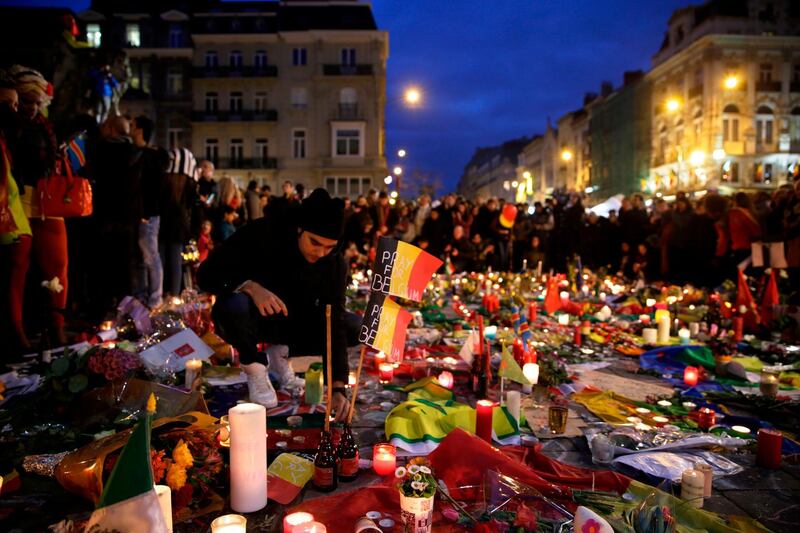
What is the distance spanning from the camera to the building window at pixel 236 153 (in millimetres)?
35781

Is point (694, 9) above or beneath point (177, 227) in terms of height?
above

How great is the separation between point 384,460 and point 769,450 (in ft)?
6.69

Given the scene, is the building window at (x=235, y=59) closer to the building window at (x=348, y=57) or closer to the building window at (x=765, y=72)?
the building window at (x=348, y=57)

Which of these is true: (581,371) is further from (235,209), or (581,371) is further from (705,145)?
(705,145)

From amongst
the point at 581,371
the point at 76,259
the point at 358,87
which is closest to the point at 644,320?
the point at 581,371

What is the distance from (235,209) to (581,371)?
19.5 feet

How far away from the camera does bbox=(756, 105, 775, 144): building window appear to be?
109 ft

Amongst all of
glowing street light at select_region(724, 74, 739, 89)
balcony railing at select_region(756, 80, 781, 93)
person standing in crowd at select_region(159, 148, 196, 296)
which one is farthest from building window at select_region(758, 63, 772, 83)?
person standing in crowd at select_region(159, 148, 196, 296)

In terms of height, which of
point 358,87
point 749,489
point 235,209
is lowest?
point 749,489

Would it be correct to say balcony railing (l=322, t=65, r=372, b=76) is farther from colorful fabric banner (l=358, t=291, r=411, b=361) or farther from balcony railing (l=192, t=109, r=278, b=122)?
colorful fabric banner (l=358, t=291, r=411, b=361)

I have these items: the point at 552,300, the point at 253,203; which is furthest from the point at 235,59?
the point at 552,300

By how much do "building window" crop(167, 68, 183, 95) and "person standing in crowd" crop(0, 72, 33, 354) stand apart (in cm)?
3416

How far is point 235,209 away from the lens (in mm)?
8867

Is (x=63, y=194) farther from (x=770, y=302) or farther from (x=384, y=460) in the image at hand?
(x=770, y=302)
